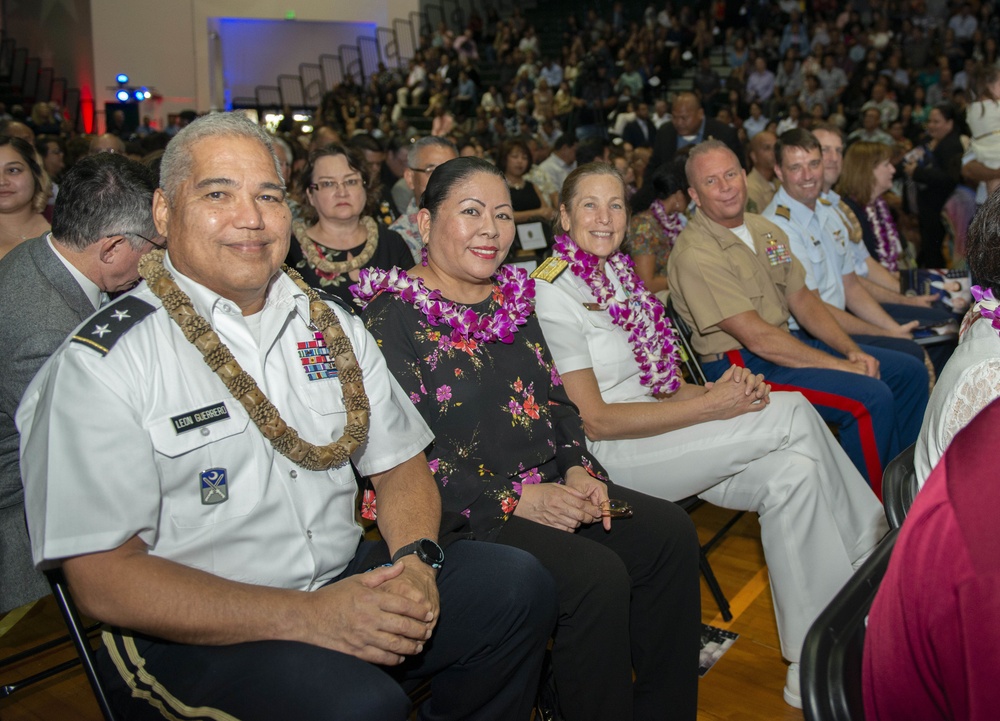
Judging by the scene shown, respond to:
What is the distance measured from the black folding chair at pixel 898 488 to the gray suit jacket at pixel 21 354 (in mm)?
1740

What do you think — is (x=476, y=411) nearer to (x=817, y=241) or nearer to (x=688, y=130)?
(x=817, y=241)

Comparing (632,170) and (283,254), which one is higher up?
(632,170)

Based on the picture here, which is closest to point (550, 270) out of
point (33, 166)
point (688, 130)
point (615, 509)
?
point (615, 509)

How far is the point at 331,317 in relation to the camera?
5.66ft

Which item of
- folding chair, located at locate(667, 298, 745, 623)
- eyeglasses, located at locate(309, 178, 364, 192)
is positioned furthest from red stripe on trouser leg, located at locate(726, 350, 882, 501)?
eyeglasses, located at locate(309, 178, 364, 192)

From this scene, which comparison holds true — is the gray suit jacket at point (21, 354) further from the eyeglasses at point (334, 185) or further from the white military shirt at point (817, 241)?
the white military shirt at point (817, 241)

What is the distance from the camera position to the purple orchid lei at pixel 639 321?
267 centimetres

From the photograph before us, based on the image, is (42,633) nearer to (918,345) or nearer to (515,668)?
(515,668)

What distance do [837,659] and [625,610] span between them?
0.84 m

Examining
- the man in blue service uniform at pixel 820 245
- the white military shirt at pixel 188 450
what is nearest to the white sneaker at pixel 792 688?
the white military shirt at pixel 188 450

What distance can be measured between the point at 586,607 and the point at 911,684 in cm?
99

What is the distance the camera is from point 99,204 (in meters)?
1.95

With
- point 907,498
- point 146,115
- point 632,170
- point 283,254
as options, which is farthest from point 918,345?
point 146,115

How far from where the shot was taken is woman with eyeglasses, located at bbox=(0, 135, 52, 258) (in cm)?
320
